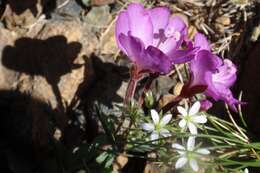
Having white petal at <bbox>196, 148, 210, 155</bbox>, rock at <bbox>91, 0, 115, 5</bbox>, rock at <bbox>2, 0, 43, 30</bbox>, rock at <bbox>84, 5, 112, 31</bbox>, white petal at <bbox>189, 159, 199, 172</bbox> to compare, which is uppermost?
rock at <bbox>2, 0, 43, 30</bbox>

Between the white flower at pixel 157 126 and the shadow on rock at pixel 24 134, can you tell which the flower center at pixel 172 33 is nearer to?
the white flower at pixel 157 126

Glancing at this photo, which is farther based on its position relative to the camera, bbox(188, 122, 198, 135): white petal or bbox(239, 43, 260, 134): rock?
bbox(239, 43, 260, 134): rock

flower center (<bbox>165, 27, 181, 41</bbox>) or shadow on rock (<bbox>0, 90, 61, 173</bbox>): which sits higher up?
flower center (<bbox>165, 27, 181, 41</bbox>)

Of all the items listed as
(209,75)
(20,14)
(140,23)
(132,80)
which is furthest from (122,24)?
(20,14)

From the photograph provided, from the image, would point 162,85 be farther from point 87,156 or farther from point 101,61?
point 87,156

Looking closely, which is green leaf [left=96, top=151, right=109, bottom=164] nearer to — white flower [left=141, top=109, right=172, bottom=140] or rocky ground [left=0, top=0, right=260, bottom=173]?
rocky ground [left=0, top=0, right=260, bottom=173]

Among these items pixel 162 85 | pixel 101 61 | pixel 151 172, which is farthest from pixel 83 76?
pixel 151 172

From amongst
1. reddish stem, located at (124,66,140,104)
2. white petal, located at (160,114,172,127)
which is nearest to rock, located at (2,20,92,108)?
reddish stem, located at (124,66,140,104)
